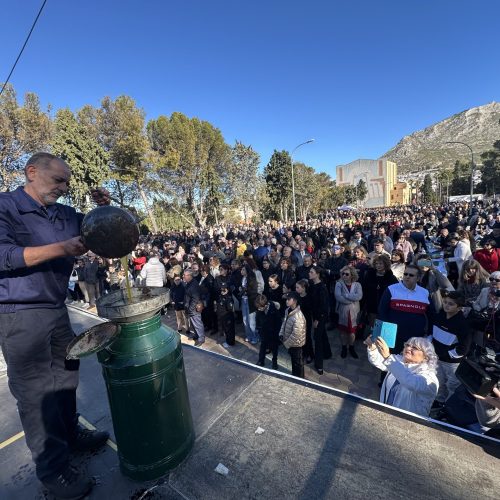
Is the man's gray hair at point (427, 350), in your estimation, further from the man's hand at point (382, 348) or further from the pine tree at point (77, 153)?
the pine tree at point (77, 153)

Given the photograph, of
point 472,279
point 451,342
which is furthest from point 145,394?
point 472,279

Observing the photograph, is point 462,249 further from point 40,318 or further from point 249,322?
point 40,318

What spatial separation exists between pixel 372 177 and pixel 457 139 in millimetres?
147579

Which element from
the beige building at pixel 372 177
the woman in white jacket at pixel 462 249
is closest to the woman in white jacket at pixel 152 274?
the woman in white jacket at pixel 462 249

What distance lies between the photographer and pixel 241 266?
7410 mm

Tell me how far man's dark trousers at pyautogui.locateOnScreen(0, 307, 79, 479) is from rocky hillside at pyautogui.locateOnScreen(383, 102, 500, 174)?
18576 centimetres

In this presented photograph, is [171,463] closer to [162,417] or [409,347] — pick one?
[162,417]

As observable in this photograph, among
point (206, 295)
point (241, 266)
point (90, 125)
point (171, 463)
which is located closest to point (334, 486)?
point (171, 463)

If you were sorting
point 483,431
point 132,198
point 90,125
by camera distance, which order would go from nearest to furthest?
point 483,431, point 90,125, point 132,198

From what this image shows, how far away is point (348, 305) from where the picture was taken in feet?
17.9

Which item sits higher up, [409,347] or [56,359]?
[56,359]

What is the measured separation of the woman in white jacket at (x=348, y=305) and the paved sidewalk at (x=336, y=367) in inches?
10.9

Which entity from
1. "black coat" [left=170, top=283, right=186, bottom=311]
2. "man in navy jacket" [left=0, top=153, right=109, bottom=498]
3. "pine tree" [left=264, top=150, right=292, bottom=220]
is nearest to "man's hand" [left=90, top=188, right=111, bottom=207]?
"man in navy jacket" [left=0, top=153, right=109, bottom=498]

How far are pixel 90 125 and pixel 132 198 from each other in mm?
8466
